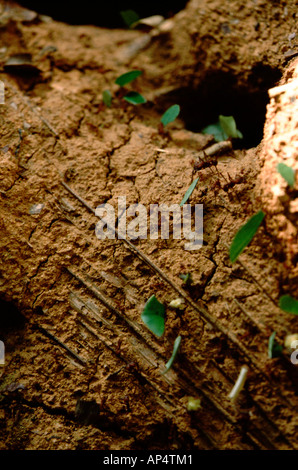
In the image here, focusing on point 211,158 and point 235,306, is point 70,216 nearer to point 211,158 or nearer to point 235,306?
point 211,158

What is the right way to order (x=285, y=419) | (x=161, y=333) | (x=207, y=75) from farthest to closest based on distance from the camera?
(x=207, y=75), (x=161, y=333), (x=285, y=419)

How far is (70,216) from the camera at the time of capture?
195 centimetres

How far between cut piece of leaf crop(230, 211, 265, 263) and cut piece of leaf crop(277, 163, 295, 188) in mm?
189

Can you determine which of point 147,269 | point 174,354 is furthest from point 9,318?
point 174,354

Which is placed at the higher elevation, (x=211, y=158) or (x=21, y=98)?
(x=21, y=98)

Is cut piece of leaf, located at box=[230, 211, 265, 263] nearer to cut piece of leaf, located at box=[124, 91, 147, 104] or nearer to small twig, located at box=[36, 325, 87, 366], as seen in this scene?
small twig, located at box=[36, 325, 87, 366]

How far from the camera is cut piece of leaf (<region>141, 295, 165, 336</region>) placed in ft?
5.36

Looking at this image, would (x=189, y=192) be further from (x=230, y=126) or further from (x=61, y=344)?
(x=61, y=344)

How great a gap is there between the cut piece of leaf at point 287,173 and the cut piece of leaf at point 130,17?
6.75 ft

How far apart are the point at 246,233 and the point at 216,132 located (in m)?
1.03

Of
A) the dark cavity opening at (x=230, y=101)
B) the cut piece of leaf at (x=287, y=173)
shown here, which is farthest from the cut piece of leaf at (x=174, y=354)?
the dark cavity opening at (x=230, y=101)

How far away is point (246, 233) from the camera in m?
1.64
